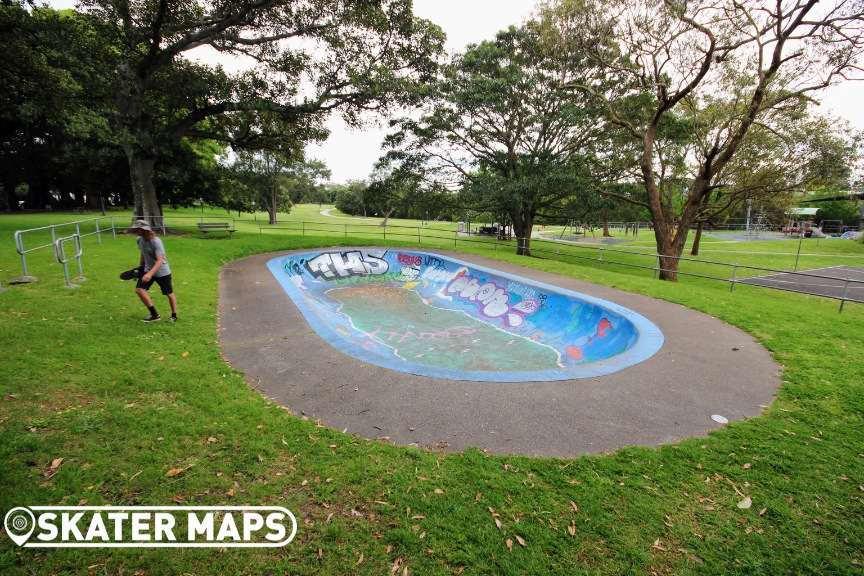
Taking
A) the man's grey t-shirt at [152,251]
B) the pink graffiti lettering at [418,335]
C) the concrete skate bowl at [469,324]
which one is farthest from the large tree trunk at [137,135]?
the pink graffiti lettering at [418,335]

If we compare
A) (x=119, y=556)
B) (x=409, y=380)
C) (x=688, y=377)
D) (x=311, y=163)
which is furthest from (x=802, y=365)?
(x=311, y=163)

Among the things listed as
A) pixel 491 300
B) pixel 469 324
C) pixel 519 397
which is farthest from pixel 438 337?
pixel 519 397

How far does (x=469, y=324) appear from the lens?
32.6 ft

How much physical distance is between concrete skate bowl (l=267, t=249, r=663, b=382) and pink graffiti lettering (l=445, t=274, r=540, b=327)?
0.04 m

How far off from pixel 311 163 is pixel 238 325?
45822mm

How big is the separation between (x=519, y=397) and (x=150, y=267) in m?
6.64

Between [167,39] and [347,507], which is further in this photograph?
[167,39]

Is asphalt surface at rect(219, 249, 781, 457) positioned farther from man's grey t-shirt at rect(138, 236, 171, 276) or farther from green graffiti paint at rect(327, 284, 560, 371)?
green graffiti paint at rect(327, 284, 560, 371)

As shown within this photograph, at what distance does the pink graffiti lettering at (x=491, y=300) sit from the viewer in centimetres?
1033

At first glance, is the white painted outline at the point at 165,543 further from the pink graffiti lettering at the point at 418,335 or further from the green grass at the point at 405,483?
the pink graffiti lettering at the point at 418,335

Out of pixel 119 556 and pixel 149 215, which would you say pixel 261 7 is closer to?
pixel 149 215

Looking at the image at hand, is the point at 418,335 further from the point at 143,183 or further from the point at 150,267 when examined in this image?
the point at 143,183

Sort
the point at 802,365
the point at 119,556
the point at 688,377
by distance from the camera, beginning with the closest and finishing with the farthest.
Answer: the point at 119,556 < the point at 688,377 < the point at 802,365

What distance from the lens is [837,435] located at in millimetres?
3723
